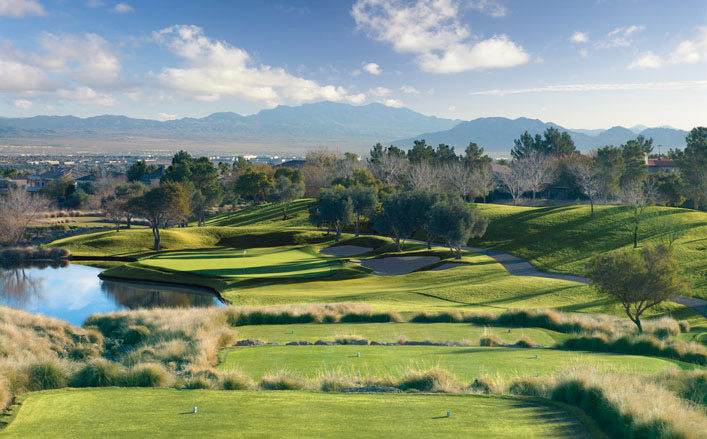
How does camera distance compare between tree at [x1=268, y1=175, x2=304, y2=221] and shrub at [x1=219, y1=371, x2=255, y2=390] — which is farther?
tree at [x1=268, y1=175, x2=304, y2=221]

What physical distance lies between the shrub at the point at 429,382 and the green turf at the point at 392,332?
7.60 meters

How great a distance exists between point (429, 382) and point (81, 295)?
125ft

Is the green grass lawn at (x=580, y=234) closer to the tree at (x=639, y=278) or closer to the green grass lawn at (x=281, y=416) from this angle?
the tree at (x=639, y=278)

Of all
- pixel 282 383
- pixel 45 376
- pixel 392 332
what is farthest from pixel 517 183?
pixel 45 376

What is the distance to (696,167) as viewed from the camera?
234 ft

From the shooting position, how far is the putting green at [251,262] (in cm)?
4384

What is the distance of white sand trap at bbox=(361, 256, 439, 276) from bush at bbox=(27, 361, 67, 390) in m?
35.0

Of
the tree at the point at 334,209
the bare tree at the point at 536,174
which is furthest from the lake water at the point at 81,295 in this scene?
the bare tree at the point at 536,174

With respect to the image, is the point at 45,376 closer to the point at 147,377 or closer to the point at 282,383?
the point at 147,377

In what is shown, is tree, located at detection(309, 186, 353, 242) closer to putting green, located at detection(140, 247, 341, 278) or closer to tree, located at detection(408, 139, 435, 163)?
putting green, located at detection(140, 247, 341, 278)

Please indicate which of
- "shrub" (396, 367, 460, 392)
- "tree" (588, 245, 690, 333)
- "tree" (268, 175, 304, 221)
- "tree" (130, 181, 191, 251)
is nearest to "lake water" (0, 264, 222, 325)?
"tree" (130, 181, 191, 251)

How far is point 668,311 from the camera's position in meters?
30.8

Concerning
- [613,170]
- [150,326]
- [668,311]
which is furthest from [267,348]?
[613,170]

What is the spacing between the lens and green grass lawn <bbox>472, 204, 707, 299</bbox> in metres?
46.9
